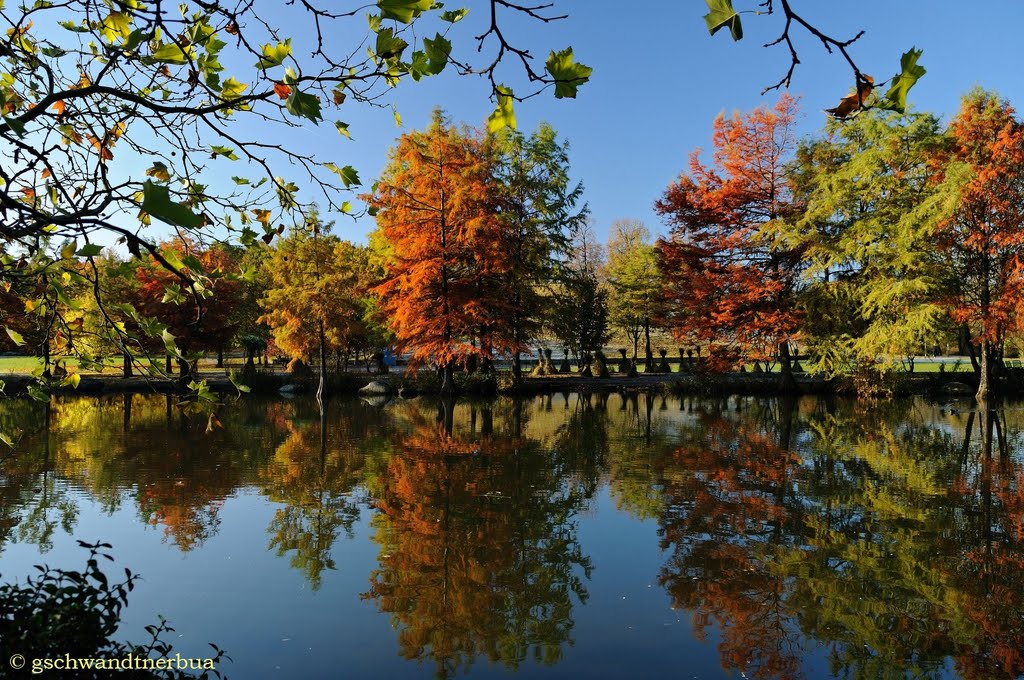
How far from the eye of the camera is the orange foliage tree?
793 inches

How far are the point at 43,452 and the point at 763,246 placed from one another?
23.8 m

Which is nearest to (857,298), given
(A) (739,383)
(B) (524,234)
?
(A) (739,383)

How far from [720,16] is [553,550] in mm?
6156

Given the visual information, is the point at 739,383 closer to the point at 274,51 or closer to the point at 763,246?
the point at 763,246

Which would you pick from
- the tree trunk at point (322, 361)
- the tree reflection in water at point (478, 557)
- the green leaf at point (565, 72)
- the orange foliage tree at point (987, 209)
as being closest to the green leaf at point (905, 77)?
the green leaf at point (565, 72)

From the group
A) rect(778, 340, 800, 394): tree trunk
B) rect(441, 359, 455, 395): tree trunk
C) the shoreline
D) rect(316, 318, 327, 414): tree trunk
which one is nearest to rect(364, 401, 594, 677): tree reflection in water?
rect(441, 359, 455, 395): tree trunk

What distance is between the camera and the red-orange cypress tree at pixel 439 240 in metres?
24.5

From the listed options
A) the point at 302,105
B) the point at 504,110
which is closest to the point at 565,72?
the point at 504,110

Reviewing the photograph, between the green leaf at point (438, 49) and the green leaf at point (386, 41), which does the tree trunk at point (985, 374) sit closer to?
the green leaf at point (438, 49)

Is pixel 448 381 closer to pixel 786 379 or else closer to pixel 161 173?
pixel 786 379

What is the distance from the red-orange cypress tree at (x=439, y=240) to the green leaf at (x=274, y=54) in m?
22.3

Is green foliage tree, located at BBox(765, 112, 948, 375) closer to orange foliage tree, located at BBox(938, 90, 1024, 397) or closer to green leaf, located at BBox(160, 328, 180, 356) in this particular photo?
orange foliage tree, located at BBox(938, 90, 1024, 397)

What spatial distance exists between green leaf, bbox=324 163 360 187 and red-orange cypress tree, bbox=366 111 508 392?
21834 mm

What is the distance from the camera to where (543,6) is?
5.79 ft
